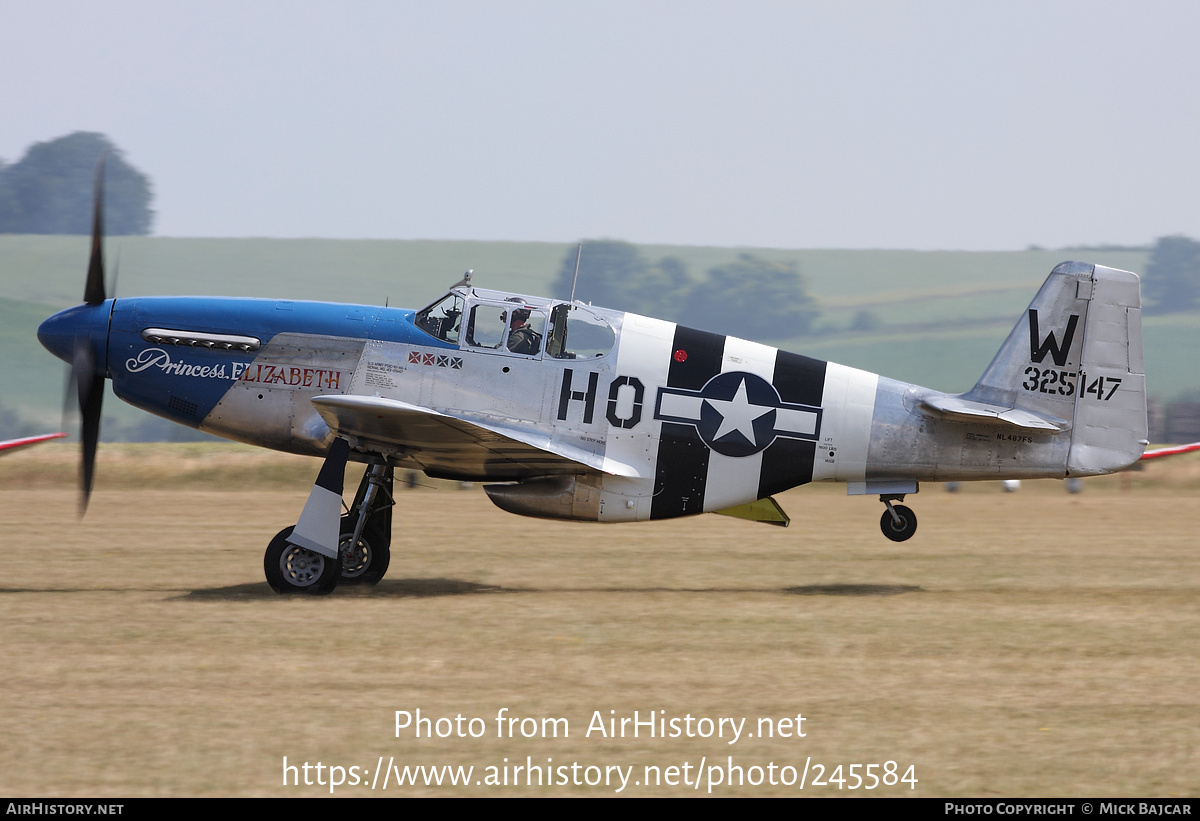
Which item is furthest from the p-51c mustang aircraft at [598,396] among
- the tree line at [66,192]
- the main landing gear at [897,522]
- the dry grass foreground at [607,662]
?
the tree line at [66,192]

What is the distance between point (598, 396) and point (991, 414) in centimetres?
354

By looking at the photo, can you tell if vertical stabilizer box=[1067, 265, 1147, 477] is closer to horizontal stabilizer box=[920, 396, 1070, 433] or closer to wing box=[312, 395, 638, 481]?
horizontal stabilizer box=[920, 396, 1070, 433]

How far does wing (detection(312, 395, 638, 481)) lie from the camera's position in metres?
9.53

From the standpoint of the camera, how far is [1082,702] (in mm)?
6699

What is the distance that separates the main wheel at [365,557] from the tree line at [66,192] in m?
115

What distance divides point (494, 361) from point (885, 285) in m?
102

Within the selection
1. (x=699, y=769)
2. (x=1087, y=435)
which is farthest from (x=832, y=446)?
(x=699, y=769)

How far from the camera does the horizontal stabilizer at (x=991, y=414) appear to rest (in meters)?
10.6

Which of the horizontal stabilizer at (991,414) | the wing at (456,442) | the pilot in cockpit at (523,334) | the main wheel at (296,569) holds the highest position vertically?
the pilot in cockpit at (523,334)

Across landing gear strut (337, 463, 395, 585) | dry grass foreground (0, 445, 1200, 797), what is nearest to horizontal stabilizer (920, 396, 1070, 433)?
dry grass foreground (0, 445, 1200, 797)

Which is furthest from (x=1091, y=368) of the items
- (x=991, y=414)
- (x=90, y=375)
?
(x=90, y=375)

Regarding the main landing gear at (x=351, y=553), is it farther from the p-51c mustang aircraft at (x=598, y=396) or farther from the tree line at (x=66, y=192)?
the tree line at (x=66, y=192)

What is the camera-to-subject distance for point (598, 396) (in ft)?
A: 34.9
